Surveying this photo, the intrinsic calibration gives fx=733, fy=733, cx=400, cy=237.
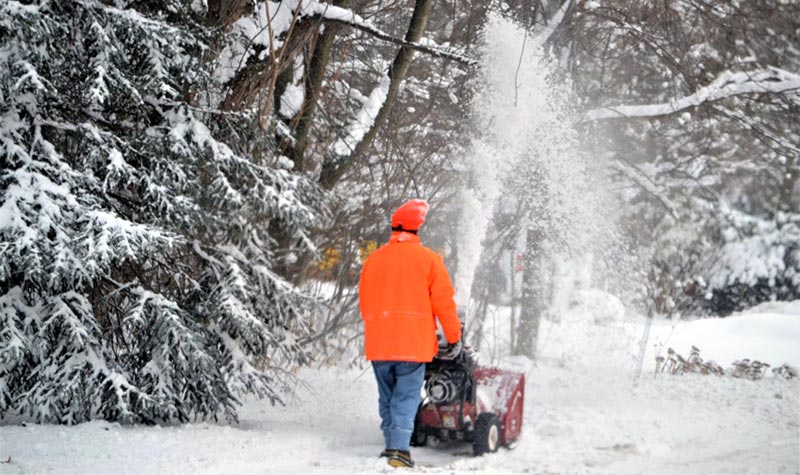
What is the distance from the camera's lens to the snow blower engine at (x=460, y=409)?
522cm

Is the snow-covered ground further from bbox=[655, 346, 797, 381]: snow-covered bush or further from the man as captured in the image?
the man

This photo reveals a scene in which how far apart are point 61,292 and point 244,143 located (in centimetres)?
187

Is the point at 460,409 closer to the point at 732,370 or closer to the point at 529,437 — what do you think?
the point at 529,437

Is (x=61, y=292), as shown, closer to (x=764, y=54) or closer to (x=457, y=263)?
(x=457, y=263)

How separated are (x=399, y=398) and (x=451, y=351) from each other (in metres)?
0.54

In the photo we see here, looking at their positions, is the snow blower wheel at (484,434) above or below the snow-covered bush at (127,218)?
below

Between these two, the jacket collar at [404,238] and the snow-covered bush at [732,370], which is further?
the snow-covered bush at [732,370]

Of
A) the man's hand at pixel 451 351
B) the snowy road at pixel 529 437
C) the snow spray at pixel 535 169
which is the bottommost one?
the snowy road at pixel 529 437

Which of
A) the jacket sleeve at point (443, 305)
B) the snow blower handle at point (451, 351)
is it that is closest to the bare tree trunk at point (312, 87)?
the jacket sleeve at point (443, 305)

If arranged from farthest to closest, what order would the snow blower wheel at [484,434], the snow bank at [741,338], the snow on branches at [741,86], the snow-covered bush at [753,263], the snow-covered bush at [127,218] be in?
the snow-covered bush at [753,263] → the snow bank at [741,338] → the snow on branches at [741,86] → the snow blower wheel at [484,434] → the snow-covered bush at [127,218]

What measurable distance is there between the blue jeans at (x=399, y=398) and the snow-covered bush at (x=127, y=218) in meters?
1.15

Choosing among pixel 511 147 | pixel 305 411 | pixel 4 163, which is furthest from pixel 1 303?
pixel 511 147

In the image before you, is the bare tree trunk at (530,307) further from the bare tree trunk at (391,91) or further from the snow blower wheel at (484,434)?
the snow blower wheel at (484,434)

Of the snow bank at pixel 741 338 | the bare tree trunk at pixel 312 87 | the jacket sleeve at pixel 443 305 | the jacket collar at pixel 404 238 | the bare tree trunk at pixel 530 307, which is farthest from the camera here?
the snow bank at pixel 741 338
